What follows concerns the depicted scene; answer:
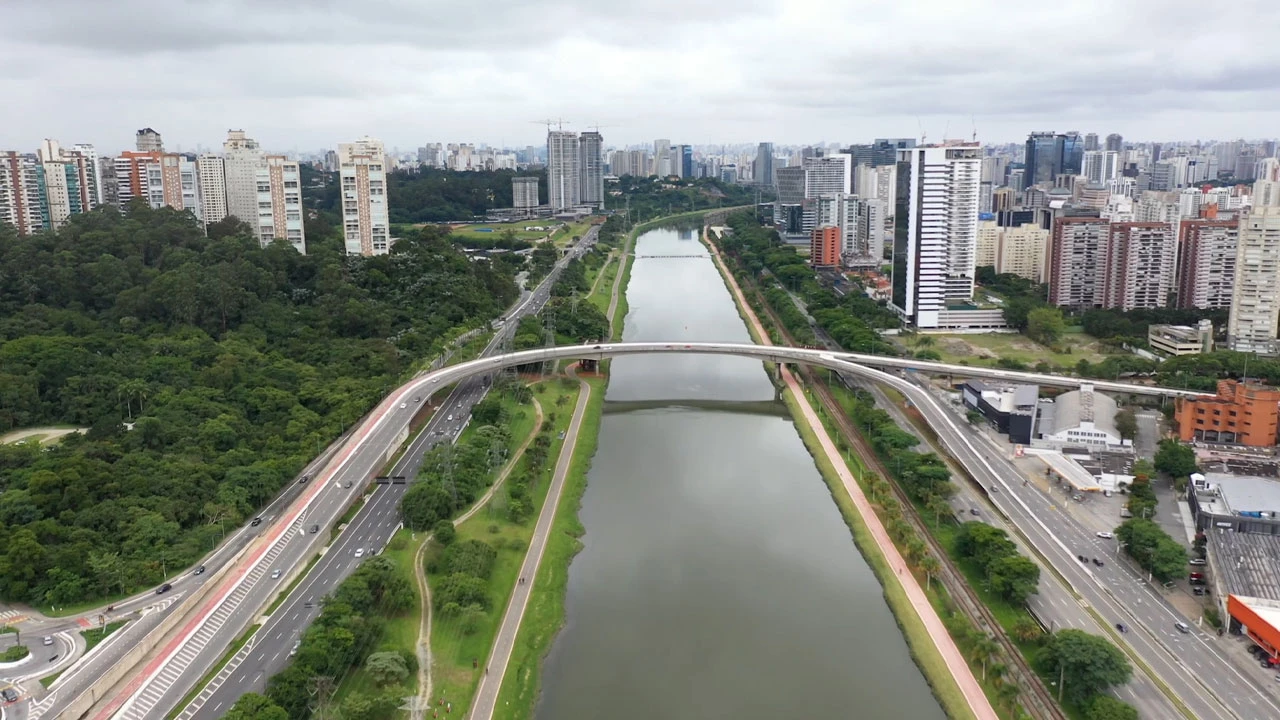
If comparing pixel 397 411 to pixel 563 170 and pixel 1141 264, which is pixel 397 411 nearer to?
pixel 1141 264

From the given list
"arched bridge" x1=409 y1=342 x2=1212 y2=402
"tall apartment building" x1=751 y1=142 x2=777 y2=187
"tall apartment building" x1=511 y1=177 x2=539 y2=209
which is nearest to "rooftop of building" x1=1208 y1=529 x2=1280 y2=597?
"arched bridge" x1=409 y1=342 x2=1212 y2=402

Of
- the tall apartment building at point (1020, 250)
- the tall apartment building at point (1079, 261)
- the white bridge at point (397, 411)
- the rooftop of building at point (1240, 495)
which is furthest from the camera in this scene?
the tall apartment building at point (1020, 250)

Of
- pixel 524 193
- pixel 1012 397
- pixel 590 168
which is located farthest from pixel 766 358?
pixel 590 168

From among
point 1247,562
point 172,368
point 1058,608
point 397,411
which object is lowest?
point 1058,608

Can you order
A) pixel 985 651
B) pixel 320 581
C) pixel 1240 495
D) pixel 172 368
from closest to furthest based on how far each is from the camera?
pixel 985 651 < pixel 320 581 < pixel 1240 495 < pixel 172 368

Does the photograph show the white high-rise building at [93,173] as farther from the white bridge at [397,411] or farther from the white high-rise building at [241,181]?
the white bridge at [397,411]

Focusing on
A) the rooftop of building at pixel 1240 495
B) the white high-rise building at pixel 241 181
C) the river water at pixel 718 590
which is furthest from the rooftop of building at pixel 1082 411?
the white high-rise building at pixel 241 181
